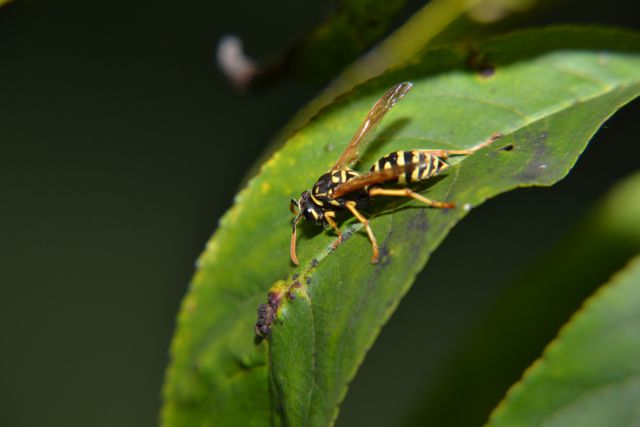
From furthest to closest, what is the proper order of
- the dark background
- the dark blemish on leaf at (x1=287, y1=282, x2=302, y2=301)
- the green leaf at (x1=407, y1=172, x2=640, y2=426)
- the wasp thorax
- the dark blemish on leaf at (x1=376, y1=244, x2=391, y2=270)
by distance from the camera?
the dark background
the green leaf at (x1=407, y1=172, x2=640, y2=426)
the wasp thorax
the dark blemish on leaf at (x1=287, y1=282, x2=302, y2=301)
the dark blemish on leaf at (x1=376, y1=244, x2=391, y2=270)

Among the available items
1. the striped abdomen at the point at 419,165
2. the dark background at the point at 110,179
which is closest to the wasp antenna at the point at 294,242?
the striped abdomen at the point at 419,165

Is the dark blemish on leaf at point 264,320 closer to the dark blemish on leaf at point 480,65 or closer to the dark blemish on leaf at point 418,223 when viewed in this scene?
the dark blemish on leaf at point 418,223

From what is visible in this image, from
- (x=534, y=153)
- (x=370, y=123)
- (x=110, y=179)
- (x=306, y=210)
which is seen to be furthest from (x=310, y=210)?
(x=110, y=179)

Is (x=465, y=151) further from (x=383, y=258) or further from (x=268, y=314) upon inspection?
(x=268, y=314)

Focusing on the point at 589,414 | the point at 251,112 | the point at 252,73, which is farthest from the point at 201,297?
the point at 251,112

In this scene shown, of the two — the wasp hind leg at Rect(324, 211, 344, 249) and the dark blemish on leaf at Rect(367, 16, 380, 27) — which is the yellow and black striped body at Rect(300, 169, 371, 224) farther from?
the dark blemish on leaf at Rect(367, 16, 380, 27)

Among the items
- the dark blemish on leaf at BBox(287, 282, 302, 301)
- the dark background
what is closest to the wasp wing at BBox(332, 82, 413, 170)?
the dark blemish on leaf at BBox(287, 282, 302, 301)
